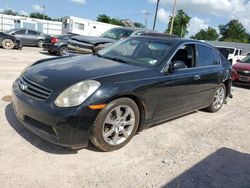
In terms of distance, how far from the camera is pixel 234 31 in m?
88.3

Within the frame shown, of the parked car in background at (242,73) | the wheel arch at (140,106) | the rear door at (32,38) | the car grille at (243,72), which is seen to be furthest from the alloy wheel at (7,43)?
the wheel arch at (140,106)

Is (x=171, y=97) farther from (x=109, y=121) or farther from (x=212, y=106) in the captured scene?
(x=212, y=106)

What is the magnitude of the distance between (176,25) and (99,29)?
24.0 metres

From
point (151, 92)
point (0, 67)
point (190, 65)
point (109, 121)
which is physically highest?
point (190, 65)

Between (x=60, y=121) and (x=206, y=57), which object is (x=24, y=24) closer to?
(x=206, y=57)

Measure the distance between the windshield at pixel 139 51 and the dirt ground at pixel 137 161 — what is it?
3.85 ft

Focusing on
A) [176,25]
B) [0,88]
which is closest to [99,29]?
[176,25]

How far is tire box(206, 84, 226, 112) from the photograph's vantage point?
19.6 feet

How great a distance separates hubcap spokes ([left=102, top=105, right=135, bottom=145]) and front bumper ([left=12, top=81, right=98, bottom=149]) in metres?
0.31

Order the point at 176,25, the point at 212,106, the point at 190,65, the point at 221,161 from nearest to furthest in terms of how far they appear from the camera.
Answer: the point at 221,161, the point at 190,65, the point at 212,106, the point at 176,25

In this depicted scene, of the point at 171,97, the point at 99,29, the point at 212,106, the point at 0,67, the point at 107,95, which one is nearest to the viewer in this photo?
the point at 107,95

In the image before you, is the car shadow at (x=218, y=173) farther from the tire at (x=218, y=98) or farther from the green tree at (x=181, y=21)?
the green tree at (x=181, y=21)

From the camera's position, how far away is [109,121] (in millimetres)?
3531

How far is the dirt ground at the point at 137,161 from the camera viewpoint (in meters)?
2.99
